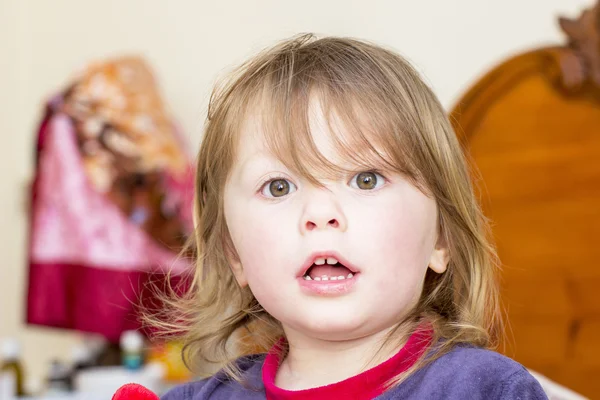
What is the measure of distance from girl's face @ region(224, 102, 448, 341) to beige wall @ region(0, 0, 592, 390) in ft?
2.25

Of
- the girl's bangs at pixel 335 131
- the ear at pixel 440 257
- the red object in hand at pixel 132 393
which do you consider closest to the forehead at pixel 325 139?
the girl's bangs at pixel 335 131

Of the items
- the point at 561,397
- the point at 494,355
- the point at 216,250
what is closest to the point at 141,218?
the point at 216,250

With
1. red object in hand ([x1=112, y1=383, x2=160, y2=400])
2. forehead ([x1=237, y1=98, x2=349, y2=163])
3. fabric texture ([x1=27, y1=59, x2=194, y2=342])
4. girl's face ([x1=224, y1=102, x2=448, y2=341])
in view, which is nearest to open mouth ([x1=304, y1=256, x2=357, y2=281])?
girl's face ([x1=224, y1=102, x2=448, y2=341])

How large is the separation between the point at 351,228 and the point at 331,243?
3cm

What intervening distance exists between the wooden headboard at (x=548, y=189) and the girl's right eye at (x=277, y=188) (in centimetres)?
76

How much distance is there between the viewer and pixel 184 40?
265 cm

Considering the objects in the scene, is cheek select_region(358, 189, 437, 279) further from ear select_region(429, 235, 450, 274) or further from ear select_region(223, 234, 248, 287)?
ear select_region(223, 234, 248, 287)

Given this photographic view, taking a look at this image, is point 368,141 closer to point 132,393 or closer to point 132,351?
point 132,393

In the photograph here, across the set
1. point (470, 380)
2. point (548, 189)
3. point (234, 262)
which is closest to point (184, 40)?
point (548, 189)

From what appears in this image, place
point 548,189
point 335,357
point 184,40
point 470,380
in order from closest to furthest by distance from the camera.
Answer: 1. point 470,380
2. point 335,357
3. point 548,189
4. point 184,40

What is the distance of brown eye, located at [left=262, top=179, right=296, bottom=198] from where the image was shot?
0.98m

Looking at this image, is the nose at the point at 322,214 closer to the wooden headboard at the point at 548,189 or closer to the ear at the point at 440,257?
the ear at the point at 440,257

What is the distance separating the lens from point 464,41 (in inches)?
81.9

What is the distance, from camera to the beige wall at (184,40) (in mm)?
2049
